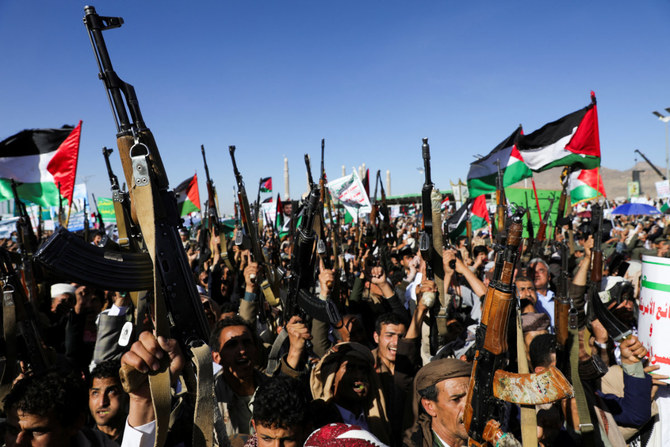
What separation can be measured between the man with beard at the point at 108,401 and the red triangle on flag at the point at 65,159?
22.1 feet

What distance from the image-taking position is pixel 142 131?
251 cm

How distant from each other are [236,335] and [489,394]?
191 cm

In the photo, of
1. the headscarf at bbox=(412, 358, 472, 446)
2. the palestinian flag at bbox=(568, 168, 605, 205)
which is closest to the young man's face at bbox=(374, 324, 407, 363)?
the headscarf at bbox=(412, 358, 472, 446)

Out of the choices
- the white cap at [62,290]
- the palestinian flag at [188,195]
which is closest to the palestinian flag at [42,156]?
the white cap at [62,290]

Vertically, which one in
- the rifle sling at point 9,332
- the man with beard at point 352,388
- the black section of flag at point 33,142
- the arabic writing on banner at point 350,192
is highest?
the black section of flag at point 33,142

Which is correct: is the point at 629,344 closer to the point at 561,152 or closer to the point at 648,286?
the point at 648,286

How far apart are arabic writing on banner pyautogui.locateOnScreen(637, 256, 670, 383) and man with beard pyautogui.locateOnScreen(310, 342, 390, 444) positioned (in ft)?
6.17

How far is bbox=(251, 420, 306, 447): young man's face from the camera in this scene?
2.48 meters

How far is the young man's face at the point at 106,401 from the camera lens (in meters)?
2.83

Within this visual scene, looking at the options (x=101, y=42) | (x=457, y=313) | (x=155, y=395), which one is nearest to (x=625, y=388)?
(x=457, y=313)

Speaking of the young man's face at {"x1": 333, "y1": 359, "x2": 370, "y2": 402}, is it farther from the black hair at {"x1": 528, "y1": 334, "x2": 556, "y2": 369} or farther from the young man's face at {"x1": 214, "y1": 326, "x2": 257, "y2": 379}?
the black hair at {"x1": 528, "y1": 334, "x2": 556, "y2": 369}

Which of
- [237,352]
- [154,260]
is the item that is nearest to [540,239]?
[237,352]

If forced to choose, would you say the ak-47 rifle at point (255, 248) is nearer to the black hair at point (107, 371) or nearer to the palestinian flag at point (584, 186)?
the black hair at point (107, 371)

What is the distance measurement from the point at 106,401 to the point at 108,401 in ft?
0.04
